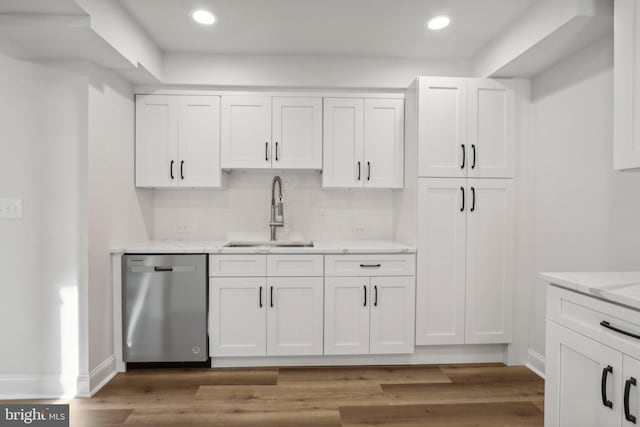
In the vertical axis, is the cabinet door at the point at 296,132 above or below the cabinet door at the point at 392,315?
above

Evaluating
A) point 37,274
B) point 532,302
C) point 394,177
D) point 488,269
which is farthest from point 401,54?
point 37,274

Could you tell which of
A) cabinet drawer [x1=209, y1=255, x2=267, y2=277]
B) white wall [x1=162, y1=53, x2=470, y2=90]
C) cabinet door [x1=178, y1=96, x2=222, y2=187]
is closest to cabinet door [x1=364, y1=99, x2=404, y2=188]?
white wall [x1=162, y1=53, x2=470, y2=90]

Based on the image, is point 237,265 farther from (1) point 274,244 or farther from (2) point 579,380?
(2) point 579,380

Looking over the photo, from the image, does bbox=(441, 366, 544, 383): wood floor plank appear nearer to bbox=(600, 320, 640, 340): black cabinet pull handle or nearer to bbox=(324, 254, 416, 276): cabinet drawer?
bbox=(324, 254, 416, 276): cabinet drawer

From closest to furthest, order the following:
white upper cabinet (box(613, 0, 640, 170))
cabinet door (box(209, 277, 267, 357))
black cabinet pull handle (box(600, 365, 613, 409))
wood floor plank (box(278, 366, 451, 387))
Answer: black cabinet pull handle (box(600, 365, 613, 409)) < white upper cabinet (box(613, 0, 640, 170)) < wood floor plank (box(278, 366, 451, 387)) < cabinet door (box(209, 277, 267, 357))

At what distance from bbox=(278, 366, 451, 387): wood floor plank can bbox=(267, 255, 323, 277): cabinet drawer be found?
74 centimetres

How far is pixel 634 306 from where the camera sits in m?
1.21

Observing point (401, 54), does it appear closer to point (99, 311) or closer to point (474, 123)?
point (474, 123)

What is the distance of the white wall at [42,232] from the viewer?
228cm

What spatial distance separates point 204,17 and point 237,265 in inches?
70.6

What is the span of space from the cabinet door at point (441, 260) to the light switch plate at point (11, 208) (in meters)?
2.80

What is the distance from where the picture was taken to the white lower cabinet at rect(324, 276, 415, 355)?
2697mm

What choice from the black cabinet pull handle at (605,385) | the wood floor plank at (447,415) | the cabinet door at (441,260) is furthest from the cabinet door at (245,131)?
the black cabinet pull handle at (605,385)

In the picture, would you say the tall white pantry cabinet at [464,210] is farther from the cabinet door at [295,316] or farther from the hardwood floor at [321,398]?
the cabinet door at [295,316]
